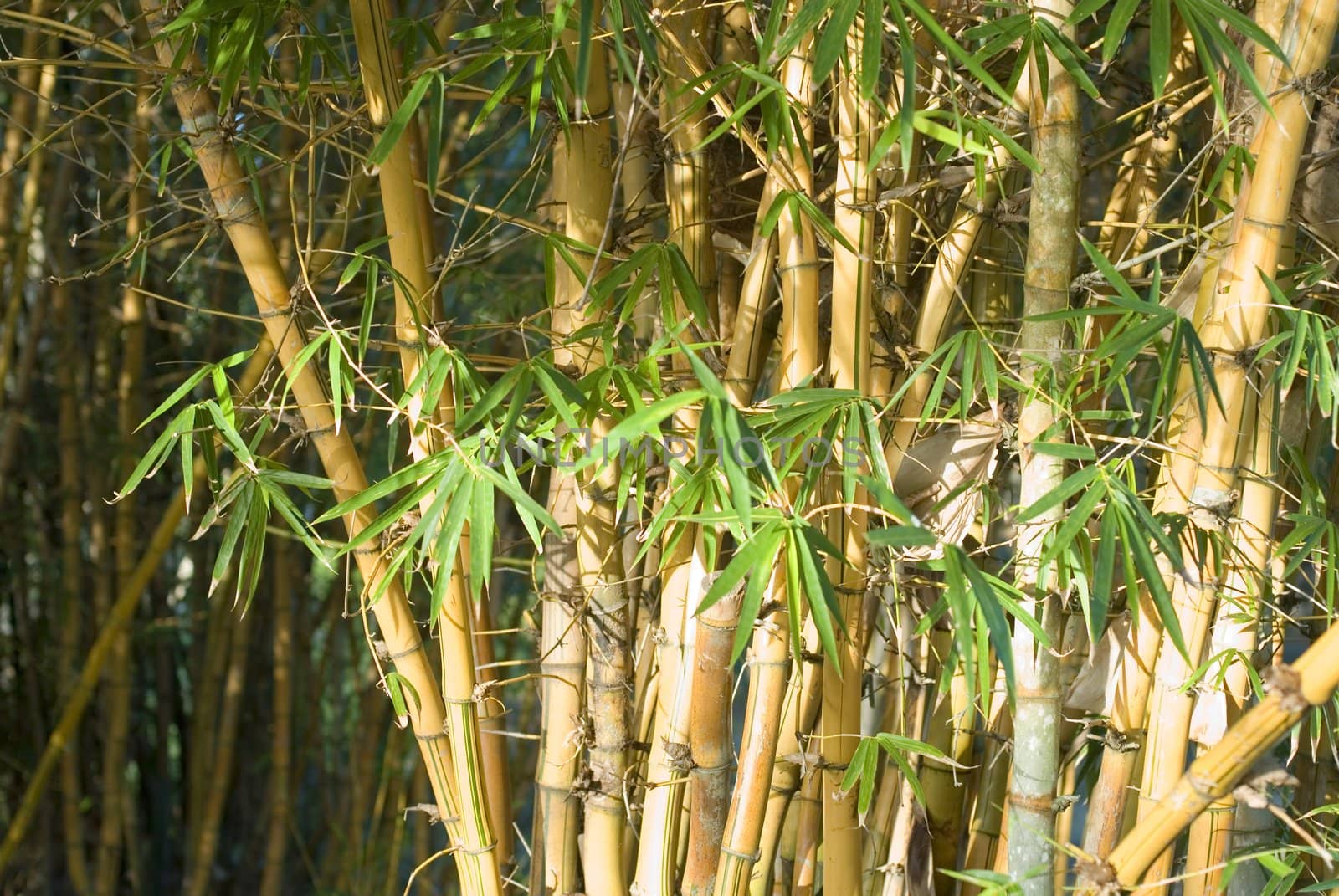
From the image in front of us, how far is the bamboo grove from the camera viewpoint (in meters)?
A: 0.67

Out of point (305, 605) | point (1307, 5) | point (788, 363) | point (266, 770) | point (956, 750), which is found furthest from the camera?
point (266, 770)

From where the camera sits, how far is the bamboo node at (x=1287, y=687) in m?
0.58

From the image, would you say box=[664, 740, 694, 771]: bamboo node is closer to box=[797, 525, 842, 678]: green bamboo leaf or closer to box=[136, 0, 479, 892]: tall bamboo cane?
box=[136, 0, 479, 892]: tall bamboo cane

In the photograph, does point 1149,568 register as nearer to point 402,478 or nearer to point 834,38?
point 834,38

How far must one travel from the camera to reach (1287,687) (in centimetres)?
58

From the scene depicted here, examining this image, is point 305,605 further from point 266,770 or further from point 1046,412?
point 1046,412

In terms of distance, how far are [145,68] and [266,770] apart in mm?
1449

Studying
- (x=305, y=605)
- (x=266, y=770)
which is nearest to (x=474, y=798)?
(x=305, y=605)

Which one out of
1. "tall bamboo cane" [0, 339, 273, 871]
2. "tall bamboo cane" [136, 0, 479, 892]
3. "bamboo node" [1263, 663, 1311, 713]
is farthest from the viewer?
"tall bamboo cane" [0, 339, 273, 871]

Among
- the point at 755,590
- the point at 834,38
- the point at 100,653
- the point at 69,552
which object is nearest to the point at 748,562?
the point at 755,590

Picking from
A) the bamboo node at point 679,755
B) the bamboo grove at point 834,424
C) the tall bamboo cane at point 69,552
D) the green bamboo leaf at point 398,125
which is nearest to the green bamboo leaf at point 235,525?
the bamboo grove at point 834,424

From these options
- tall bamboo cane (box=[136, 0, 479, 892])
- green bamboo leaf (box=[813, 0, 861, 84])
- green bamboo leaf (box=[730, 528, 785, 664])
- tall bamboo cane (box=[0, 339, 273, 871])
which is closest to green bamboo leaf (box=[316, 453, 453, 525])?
tall bamboo cane (box=[136, 0, 479, 892])

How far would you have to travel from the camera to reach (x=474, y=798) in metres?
0.89

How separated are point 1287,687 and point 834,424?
0.94ft
